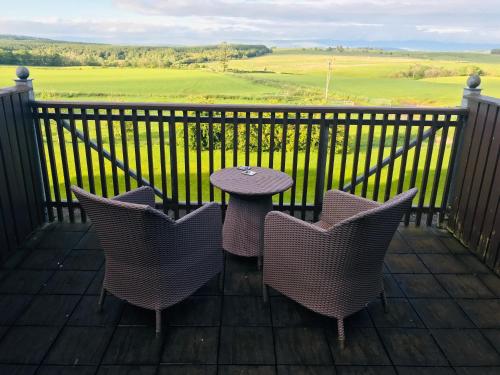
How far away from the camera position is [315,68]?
1492 centimetres

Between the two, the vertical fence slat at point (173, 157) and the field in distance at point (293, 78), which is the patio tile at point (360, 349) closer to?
the vertical fence slat at point (173, 157)

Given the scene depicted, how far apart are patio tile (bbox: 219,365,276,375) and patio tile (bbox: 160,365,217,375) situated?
5 cm

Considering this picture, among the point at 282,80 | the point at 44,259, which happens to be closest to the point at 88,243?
the point at 44,259

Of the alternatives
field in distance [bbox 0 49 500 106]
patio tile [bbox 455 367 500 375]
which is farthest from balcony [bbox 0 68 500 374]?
field in distance [bbox 0 49 500 106]

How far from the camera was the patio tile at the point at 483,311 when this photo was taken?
239 centimetres

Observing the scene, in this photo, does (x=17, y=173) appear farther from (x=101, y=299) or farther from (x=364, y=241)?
(x=364, y=241)

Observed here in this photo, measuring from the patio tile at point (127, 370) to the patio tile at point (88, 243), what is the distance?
154 cm

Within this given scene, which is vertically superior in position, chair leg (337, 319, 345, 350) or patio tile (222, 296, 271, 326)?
chair leg (337, 319, 345, 350)

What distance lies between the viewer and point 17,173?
10.6ft

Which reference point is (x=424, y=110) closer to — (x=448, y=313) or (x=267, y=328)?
(x=448, y=313)

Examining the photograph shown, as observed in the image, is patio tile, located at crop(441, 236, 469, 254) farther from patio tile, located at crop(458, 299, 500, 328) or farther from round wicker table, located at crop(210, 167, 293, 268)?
round wicker table, located at crop(210, 167, 293, 268)

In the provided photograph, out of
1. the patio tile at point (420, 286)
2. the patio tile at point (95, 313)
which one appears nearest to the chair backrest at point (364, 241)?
the patio tile at point (420, 286)

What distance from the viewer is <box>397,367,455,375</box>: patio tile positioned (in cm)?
196

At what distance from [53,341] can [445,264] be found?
9.83 ft
